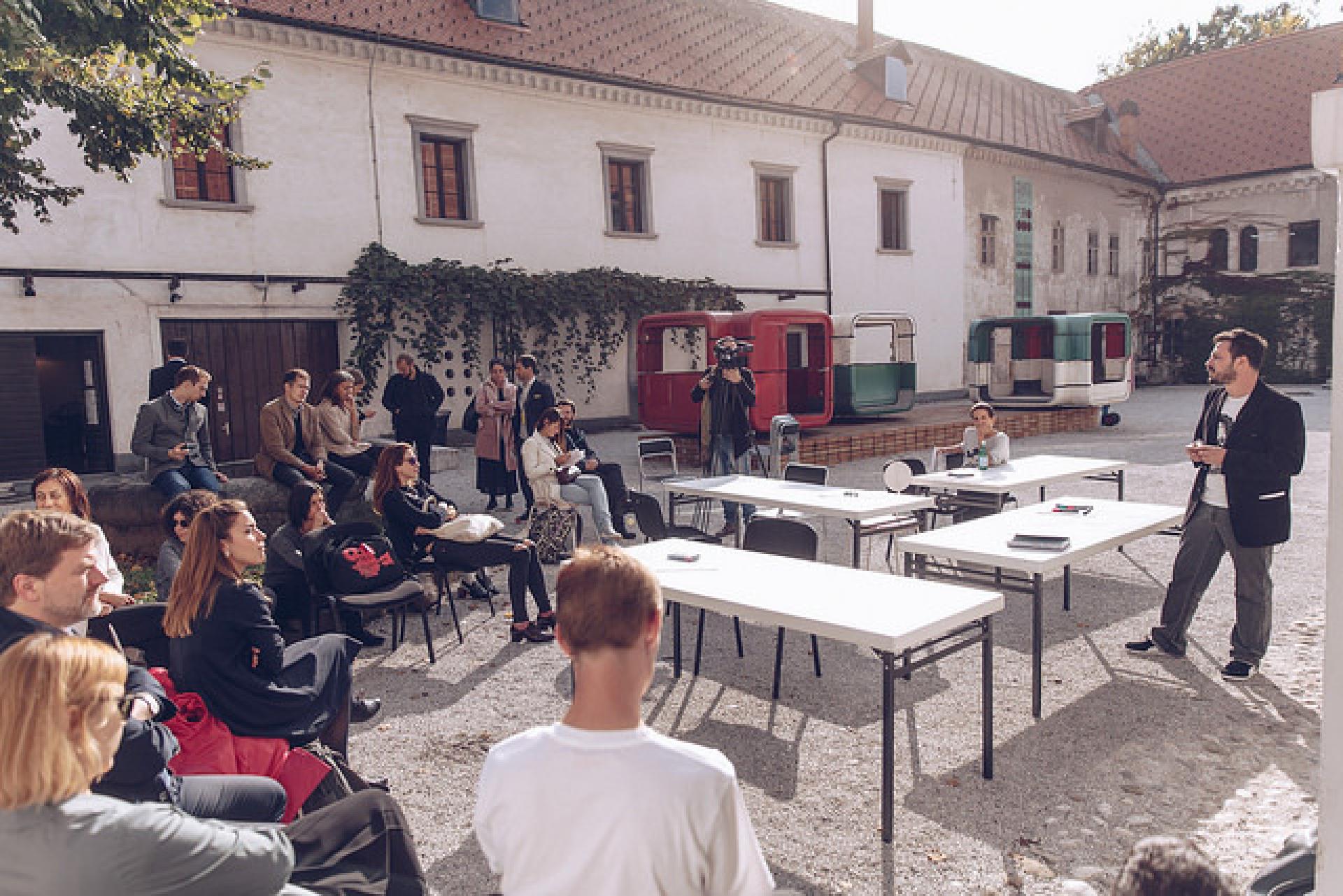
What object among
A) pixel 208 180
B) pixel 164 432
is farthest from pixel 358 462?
pixel 208 180

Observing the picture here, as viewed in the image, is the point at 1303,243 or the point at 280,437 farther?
the point at 1303,243

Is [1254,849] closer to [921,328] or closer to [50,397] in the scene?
[50,397]

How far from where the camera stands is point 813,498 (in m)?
7.23

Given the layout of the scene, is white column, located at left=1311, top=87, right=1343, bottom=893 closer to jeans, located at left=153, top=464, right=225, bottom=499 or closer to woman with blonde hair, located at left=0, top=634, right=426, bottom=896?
woman with blonde hair, located at left=0, top=634, right=426, bottom=896

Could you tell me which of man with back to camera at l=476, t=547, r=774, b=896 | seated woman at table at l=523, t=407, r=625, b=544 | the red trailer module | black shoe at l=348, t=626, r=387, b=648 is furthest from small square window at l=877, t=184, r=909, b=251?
man with back to camera at l=476, t=547, r=774, b=896

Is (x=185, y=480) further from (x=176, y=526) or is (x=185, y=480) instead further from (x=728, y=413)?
(x=728, y=413)

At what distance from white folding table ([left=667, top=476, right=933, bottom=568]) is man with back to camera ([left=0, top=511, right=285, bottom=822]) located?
4413 mm

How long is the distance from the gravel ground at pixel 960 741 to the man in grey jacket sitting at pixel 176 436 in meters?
2.36

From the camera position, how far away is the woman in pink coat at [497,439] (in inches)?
417

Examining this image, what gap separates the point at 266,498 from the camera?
8.12 meters

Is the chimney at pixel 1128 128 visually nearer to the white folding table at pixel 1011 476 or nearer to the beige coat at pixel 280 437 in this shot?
the white folding table at pixel 1011 476

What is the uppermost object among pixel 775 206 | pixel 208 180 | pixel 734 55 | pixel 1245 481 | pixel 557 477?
pixel 734 55

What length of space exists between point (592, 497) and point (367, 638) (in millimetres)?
2795

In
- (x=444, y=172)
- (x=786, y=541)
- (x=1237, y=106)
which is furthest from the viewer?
(x=1237, y=106)
